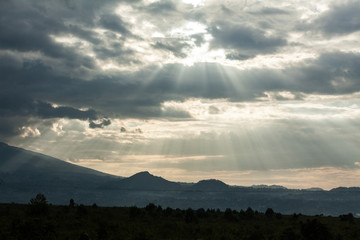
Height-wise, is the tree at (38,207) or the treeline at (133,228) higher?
the tree at (38,207)

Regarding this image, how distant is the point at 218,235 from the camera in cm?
6103

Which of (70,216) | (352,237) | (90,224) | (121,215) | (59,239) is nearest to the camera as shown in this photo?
(59,239)

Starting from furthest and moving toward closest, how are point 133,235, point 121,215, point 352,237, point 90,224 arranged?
point 121,215 < point 90,224 < point 352,237 < point 133,235

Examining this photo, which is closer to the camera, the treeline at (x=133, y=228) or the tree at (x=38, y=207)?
the treeline at (x=133, y=228)

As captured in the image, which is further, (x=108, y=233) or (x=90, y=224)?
(x=90, y=224)

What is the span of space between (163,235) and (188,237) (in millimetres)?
3871

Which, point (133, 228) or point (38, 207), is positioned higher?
point (38, 207)

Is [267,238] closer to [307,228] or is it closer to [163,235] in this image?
[307,228]

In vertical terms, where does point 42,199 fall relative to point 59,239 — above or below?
above

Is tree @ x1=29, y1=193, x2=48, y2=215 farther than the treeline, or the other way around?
tree @ x1=29, y1=193, x2=48, y2=215

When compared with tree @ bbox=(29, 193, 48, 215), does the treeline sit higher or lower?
lower

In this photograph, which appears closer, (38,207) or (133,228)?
(133,228)

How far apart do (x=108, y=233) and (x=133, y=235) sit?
162 inches

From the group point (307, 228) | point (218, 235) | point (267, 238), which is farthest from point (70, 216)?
point (307, 228)
